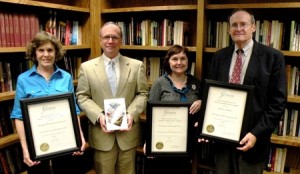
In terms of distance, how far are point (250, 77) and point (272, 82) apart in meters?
0.14

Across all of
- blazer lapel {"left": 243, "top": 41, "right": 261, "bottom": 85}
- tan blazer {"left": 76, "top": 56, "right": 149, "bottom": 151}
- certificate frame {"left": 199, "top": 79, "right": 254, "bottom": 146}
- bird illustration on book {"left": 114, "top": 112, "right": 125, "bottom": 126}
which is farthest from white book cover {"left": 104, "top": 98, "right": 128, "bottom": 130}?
blazer lapel {"left": 243, "top": 41, "right": 261, "bottom": 85}

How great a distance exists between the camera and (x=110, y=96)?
2.07 m

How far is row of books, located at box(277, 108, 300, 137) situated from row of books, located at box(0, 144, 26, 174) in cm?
216

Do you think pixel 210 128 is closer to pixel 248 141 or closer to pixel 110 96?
pixel 248 141

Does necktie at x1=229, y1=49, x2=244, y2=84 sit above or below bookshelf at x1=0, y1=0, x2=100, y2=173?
below

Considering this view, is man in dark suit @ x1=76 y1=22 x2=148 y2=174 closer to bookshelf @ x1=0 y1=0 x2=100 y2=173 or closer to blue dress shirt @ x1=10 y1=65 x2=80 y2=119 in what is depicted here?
blue dress shirt @ x1=10 y1=65 x2=80 y2=119

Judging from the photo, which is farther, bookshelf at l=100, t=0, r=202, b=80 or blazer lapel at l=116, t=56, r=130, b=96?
bookshelf at l=100, t=0, r=202, b=80

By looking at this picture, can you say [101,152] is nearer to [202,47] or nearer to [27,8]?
[202,47]

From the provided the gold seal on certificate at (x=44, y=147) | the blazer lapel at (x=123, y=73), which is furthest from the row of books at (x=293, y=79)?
the gold seal on certificate at (x=44, y=147)

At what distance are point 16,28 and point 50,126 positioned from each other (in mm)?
897

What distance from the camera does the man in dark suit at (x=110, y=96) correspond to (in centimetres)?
201

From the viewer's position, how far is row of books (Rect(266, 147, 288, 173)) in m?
2.32

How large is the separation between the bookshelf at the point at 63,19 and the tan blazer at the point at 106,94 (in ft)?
1.80

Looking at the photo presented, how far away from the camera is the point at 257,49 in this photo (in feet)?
5.78
